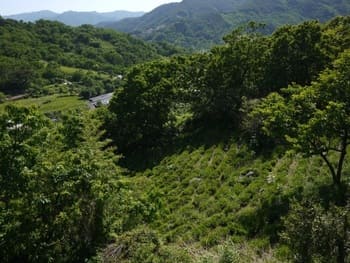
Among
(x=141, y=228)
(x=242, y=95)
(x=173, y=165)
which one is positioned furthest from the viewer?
(x=242, y=95)

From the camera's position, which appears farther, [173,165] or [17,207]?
[173,165]

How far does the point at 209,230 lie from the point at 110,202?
5752mm

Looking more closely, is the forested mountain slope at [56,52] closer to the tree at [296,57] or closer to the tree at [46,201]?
the tree at [296,57]

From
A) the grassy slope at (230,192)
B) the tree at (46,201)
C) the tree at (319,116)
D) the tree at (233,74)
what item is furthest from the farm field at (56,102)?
the tree at (46,201)

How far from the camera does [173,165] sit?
29125 millimetres

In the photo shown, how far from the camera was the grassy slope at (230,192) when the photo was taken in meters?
17.6

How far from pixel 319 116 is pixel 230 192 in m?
7.30

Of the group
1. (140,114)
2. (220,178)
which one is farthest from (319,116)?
(140,114)

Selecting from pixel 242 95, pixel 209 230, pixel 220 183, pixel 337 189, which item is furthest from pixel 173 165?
pixel 337 189

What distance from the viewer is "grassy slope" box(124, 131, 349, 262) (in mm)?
17594

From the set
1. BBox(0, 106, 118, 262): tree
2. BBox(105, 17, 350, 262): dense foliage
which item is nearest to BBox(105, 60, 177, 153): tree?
BBox(105, 17, 350, 262): dense foliage

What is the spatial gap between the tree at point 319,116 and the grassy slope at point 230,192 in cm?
218

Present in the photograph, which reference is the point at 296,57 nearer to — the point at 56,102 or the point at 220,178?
the point at 220,178

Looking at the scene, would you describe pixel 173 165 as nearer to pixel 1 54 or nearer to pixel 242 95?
pixel 242 95
